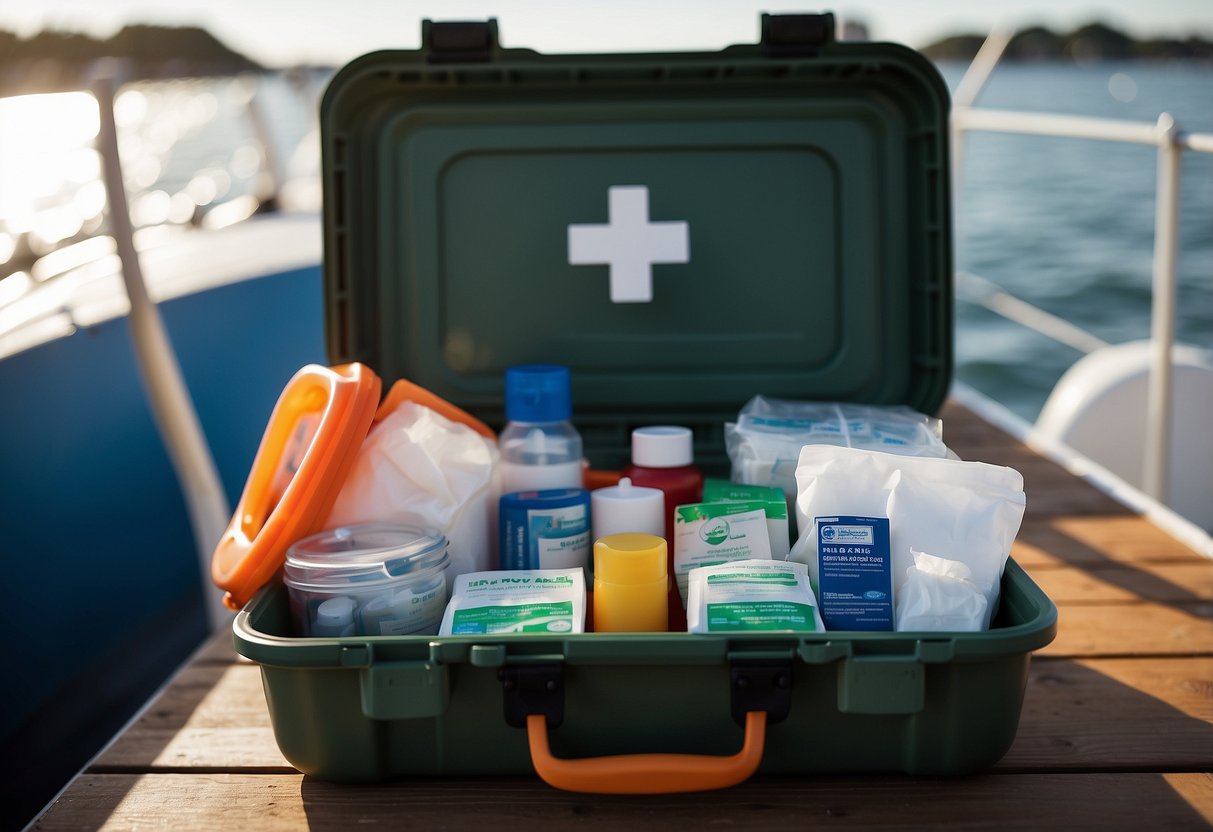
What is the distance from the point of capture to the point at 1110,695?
0.85m

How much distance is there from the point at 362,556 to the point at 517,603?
0.39ft

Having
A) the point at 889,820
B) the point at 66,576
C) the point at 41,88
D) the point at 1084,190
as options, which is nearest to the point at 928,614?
the point at 889,820

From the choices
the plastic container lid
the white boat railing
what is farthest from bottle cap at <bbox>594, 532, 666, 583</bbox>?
the white boat railing

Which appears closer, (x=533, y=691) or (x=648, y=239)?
(x=533, y=691)

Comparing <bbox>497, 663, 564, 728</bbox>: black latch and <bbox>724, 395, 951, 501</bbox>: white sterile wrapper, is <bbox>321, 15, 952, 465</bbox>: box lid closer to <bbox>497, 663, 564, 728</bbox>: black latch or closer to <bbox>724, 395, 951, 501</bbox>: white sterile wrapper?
<bbox>724, 395, 951, 501</bbox>: white sterile wrapper

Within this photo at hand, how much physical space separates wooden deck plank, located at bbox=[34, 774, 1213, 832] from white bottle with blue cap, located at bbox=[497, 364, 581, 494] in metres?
0.30

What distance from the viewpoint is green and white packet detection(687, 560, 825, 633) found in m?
0.65

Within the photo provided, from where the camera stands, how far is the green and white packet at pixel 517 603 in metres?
0.67

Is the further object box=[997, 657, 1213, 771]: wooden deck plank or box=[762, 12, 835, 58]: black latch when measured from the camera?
box=[762, 12, 835, 58]: black latch

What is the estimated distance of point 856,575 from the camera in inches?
27.1

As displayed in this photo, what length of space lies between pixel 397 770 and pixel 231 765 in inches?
6.5

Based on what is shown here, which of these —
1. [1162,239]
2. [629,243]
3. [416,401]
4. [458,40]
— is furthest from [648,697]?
[1162,239]

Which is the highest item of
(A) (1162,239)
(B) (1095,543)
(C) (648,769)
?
(A) (1162,239)

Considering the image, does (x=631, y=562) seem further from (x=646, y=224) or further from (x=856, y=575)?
(x=646, y=224)
